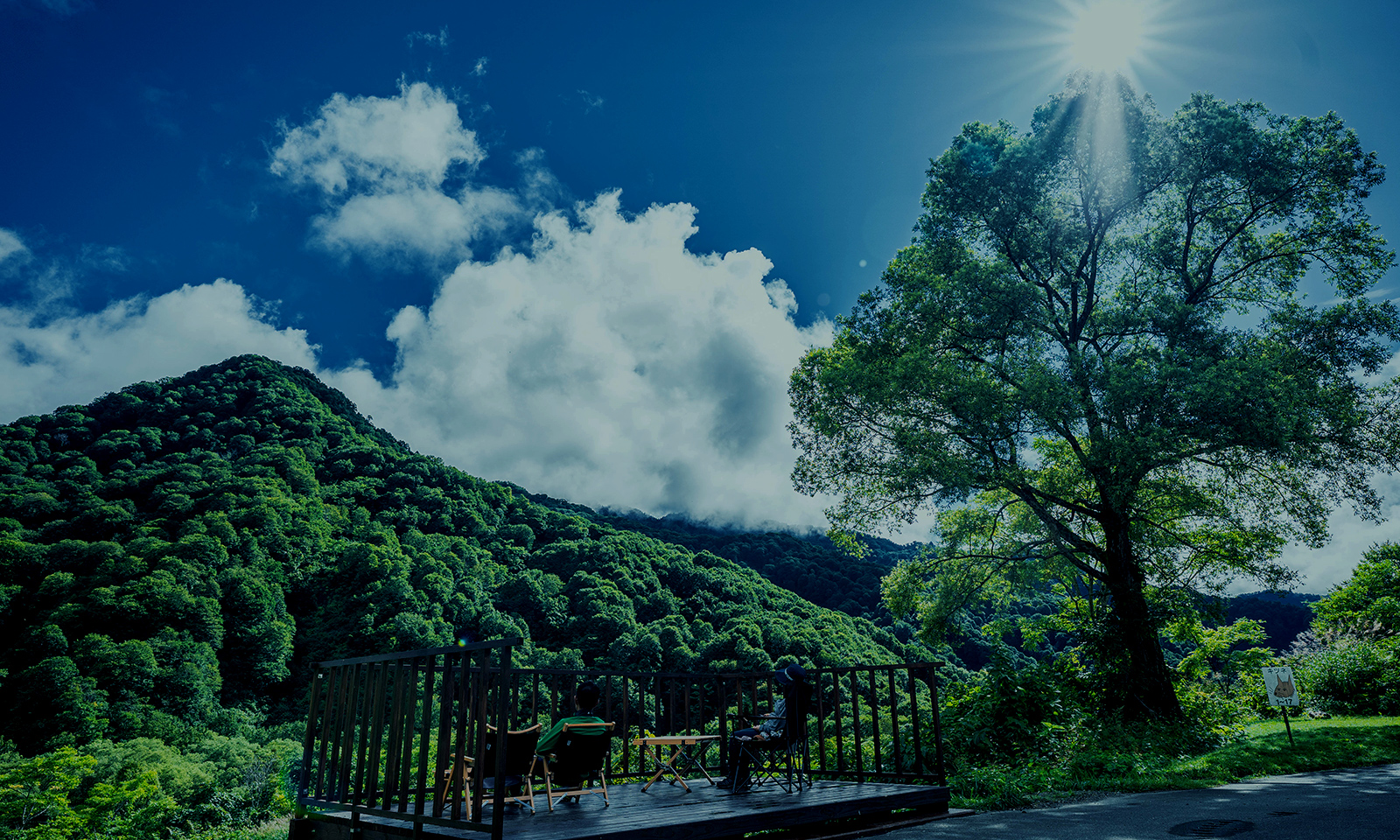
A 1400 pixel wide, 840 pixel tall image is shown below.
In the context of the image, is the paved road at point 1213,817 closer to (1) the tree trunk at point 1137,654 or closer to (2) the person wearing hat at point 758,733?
(2) the person wearing hat at point 758,733

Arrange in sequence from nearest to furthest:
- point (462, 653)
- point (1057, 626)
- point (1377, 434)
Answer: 1. point (462, 653)
2. point (1377, 434)
3. point (1057, 626)

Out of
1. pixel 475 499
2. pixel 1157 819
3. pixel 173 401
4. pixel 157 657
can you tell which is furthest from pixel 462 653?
pixel 173 401

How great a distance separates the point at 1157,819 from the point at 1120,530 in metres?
8.14

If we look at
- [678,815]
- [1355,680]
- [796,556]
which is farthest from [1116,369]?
[796,556]

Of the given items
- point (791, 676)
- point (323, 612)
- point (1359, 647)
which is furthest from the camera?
point (323, 612)

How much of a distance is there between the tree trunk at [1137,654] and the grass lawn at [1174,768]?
1.09 metres

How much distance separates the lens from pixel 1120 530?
12250 mm

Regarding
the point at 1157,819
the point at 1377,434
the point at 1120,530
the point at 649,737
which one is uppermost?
the point at 1377,434

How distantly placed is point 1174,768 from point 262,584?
3836 cm

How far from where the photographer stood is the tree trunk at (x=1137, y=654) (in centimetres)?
1105

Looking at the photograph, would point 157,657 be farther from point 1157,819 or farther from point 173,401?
point 1157,819

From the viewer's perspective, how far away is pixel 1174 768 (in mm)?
8500

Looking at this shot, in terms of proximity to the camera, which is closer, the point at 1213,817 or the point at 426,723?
the point at 426,723

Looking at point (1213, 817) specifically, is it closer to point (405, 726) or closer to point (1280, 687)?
point (405, 726)
